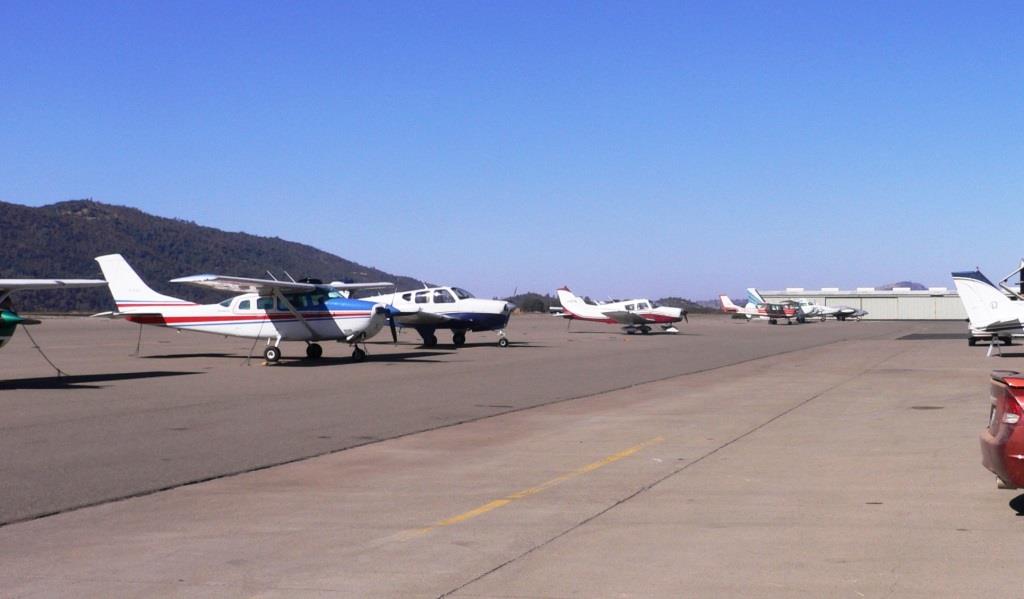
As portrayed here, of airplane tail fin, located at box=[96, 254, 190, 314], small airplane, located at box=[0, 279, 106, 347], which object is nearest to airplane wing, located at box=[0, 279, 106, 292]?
small airplane, located at box=[0, 279, 106, 347]

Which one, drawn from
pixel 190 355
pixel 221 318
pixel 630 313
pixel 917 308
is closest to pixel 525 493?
pixel 221 318

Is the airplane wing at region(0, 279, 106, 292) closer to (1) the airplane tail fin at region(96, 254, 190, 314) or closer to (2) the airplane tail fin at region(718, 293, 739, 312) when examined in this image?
(1) the airplane tail fin at region(96, 254, 190, 314)

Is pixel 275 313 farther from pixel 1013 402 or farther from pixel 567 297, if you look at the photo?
pixel 567 297

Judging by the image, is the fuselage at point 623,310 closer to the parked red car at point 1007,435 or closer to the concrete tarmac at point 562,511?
the concrete tarmac at point 562,511

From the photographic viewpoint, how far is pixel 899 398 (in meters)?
17.5

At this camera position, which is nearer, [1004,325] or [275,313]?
[275,313]

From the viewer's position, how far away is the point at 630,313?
Result: 180ft

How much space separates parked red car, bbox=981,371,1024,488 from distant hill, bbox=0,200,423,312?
103m

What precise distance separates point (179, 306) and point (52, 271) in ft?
324

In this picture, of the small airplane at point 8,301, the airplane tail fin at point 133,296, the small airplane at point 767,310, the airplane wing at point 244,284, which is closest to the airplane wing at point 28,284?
the small airplane at point 8,301

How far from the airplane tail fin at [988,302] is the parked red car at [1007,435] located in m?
23.0

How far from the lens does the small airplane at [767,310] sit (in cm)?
8581

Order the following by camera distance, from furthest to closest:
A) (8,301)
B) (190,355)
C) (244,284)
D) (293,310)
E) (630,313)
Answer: (630,313), (190,355), (293,310), (244,284), (8,301)

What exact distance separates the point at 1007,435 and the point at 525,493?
3740 millimetres
